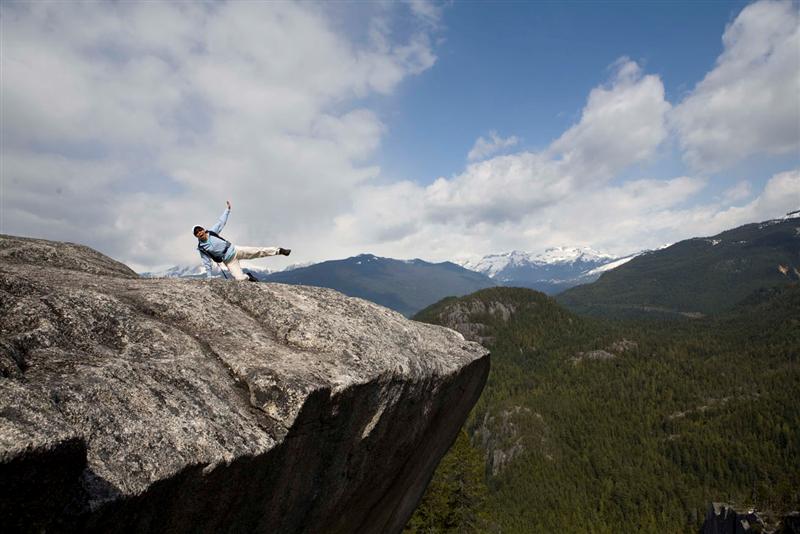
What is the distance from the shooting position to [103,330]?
25.0ft

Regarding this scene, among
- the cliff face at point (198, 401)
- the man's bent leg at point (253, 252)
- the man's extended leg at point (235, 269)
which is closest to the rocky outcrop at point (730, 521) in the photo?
→ the cliff face at point (198, 401)

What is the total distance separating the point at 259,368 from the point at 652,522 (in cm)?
17740

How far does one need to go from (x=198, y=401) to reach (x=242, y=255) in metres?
8.80

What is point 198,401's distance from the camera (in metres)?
6.94

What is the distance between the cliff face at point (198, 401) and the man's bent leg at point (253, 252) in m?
3.66

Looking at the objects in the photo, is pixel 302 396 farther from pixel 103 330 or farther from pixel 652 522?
pixel 652 522

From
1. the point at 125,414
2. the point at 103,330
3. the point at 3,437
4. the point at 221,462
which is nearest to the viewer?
the point at 3,437

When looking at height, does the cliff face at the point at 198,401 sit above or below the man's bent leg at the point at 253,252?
below

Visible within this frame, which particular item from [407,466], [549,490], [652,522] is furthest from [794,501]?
[407,466]

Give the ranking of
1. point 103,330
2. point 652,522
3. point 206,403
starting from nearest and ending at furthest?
point 206,403, point 103,330, point 652,522

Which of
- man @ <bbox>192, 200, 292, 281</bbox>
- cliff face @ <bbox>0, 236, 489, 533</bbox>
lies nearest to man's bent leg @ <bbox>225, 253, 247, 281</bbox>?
man @ <bbox>192, 200, 292, 281</bbox>

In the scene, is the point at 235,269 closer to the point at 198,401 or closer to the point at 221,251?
the point at 221,251

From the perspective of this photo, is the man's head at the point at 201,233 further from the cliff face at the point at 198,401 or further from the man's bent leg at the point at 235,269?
the cliff face at the point at 198,401

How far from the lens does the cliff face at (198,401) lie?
493cm
